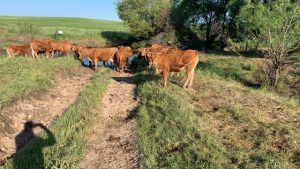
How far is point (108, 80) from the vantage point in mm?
16828

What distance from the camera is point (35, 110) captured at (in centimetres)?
1227

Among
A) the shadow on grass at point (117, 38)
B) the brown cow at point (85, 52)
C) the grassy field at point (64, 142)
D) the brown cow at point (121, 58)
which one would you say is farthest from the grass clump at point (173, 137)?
the shadow on grass at point (117, 38)

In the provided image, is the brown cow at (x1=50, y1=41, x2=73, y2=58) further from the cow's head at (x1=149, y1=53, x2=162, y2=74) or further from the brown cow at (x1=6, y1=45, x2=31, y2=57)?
the cow's head at (x1=149, y1=53, x2=162, y2=74)

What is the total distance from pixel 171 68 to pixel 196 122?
4.94m

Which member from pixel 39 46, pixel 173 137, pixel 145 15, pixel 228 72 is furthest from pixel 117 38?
pixel 173 137

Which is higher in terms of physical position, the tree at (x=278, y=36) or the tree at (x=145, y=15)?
the tree at (x=145, y=15)

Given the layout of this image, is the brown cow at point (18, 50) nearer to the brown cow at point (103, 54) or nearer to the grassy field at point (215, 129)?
the brown cow at point (103, 54)

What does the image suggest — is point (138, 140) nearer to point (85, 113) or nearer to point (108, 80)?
point (85, 113)

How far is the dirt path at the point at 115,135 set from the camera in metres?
8.63

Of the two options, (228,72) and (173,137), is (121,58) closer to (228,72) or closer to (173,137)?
(228,72)

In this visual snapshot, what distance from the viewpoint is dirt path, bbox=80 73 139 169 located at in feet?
28.3

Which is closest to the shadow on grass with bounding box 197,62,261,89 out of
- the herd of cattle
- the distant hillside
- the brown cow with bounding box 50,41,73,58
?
the herd of cattle

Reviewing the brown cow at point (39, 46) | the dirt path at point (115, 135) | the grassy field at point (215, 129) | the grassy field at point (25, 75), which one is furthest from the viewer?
the brown cow at point (39, 46)

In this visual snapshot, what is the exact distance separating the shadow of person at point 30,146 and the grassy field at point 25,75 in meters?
1.13
